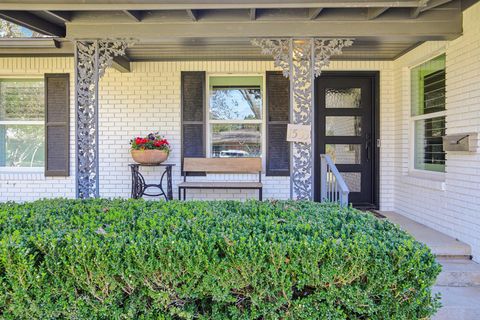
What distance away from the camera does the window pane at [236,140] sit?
248 inches

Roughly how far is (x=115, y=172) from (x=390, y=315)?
509cm

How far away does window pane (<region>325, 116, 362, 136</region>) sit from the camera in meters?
6.33

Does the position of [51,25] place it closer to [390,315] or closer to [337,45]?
[337,45]

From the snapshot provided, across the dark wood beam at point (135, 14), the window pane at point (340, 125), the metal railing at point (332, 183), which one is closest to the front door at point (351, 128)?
the window pane at point (340, 125)

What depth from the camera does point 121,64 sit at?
5770 millimetres

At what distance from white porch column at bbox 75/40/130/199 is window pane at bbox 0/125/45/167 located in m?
2.18

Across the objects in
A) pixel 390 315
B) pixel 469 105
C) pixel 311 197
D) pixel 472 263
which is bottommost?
pixel 472 263

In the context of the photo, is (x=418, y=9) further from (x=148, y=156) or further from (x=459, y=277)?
(x=148, y=156)

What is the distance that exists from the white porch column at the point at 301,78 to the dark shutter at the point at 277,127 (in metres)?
1.73

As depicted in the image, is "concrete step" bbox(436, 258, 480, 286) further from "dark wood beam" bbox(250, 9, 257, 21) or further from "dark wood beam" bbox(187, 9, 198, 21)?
"dark wood beam" bbox(187, 9, 198, 21)

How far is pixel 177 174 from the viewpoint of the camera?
6.23 m

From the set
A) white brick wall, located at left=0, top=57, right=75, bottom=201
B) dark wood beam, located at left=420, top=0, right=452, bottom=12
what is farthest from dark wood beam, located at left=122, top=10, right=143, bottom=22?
dark wood beam, located at left=420, top=0, right=452, bottom=12

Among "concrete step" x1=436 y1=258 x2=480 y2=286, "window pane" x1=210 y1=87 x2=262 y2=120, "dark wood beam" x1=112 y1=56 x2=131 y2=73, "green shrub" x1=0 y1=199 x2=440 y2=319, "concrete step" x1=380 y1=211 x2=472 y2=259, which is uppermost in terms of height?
"dark wood beam" x1=112 y1=56 x2=131 y2=73

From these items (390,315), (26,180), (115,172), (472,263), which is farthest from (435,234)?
(26,180)
